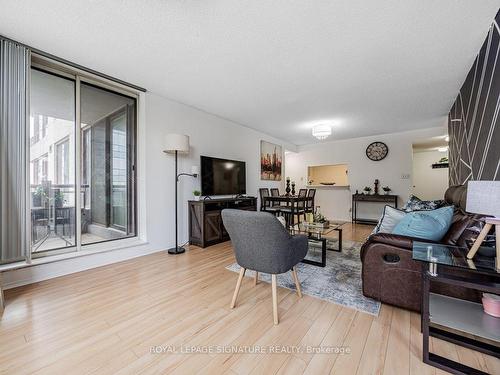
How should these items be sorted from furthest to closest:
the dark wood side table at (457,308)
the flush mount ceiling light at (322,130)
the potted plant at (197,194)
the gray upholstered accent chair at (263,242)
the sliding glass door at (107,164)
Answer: the flush mount ceiling light at (322,130)
the potted plant at (197,194)
the sliding glass door at (107,164)
the gray upholstered accent chair at (263,242)
the dark wood side table at (457,308)

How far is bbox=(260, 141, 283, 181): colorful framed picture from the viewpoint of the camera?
606cm

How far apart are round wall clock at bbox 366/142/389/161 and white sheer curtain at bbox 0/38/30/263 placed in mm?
7097

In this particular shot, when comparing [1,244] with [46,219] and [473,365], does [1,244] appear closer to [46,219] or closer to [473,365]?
[46,219]

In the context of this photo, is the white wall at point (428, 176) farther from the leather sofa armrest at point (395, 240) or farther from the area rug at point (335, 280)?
the leather sofa armrest at point (395, 240)

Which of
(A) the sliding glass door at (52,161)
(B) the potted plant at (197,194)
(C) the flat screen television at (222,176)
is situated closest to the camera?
(A) the sliding glass door at (52,161)

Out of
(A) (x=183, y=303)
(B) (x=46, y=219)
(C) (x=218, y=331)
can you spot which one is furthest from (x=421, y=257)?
(B) (x=46, y=219)

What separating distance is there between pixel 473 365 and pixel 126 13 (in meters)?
3.50

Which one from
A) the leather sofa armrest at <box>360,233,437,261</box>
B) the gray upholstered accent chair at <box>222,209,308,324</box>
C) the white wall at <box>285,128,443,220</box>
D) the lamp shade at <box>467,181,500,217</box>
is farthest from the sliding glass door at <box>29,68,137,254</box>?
the white wall at <box>285,128,443,220</box>

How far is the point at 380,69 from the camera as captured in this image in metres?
2.70

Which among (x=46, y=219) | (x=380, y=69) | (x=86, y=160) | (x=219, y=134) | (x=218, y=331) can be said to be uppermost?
(x=380, y=69)

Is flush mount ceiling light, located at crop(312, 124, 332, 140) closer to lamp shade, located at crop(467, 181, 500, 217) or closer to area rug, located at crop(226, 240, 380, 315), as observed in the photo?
area rug, located at crop(226, 240, 380, 315)

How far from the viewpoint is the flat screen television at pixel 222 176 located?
4137 millimetres

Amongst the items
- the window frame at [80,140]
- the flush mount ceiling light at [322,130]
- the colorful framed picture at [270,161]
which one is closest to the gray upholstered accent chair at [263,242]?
the window frame at [80,140]

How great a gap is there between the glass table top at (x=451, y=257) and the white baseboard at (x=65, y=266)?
335 centimetres
